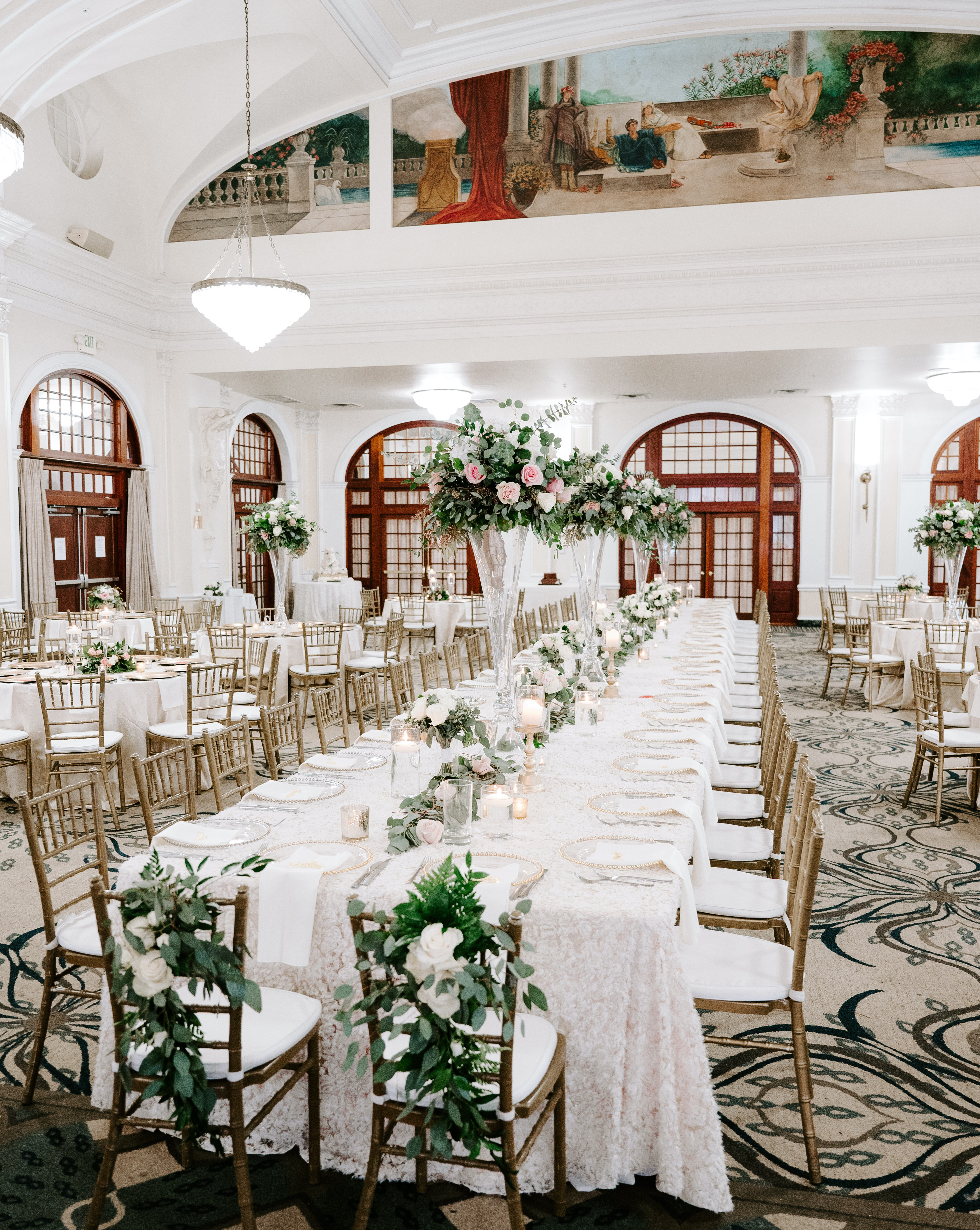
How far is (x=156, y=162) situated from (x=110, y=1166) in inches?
522

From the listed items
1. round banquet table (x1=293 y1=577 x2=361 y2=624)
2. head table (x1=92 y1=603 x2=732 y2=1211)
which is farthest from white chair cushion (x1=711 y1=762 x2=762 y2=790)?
round banquet table (x1=293 y1=577 x2=361 y2=624)

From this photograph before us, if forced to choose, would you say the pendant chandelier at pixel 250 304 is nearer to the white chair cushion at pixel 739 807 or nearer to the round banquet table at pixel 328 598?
the white chair cushion at pixel 739 807

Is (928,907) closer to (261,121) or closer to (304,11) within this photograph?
(304,11)

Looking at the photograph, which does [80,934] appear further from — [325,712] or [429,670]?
[429,670]

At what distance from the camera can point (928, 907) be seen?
454cm

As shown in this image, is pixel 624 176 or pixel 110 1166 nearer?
pixel 110 1166

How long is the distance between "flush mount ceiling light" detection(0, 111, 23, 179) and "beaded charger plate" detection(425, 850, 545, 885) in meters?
4.77

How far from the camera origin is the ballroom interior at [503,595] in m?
2.46

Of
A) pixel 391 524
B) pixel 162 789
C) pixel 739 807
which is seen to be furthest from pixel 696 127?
pixel 162 789

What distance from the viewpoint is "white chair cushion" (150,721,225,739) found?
6082 millimetres

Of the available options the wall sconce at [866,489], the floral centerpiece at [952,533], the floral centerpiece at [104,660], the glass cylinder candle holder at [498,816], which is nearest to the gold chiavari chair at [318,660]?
the floral centerpiece at [104,660]

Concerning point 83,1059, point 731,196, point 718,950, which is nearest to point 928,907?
point 718,950

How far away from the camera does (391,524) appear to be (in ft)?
60.8

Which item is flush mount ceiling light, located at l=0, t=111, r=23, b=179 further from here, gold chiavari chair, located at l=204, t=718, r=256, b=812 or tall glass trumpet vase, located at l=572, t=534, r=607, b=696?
tall glass trumpet vase, located at l=572, t=534, r=607, b=696
